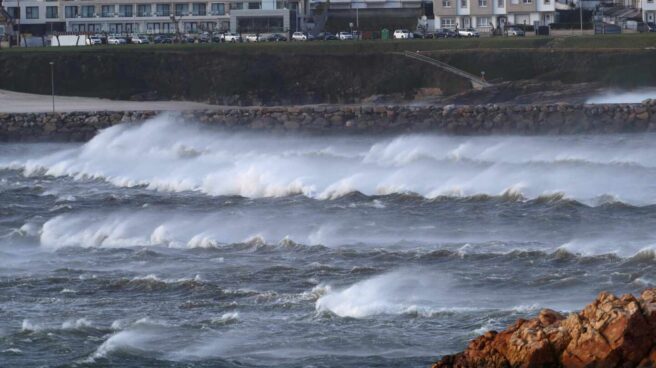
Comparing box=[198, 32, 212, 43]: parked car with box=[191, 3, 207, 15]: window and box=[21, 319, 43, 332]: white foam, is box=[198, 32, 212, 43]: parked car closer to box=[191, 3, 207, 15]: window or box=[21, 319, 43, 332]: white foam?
box=[191, 3, 207, 15]: window

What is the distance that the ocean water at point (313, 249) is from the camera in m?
19.8

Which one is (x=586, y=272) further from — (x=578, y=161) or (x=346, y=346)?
(x=578, y=161)

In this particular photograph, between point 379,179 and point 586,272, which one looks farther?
point 379,179

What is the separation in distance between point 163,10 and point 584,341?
2863 inches

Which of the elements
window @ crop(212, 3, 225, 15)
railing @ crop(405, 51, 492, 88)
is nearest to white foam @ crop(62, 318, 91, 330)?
railing @ crop(405, 51, 492, 88)

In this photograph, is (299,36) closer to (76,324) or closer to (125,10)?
(125,10)

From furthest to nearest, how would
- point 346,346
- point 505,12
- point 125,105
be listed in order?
point 505,12 → point 125,105 → point 346,346

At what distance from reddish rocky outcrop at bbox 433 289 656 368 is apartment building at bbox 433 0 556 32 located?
212 feet

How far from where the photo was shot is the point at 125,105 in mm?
61781

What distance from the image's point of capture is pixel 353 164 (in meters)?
41.2

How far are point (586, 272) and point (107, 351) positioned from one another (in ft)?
26.4

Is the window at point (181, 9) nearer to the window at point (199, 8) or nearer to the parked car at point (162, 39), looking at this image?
the window at point (199, 8)

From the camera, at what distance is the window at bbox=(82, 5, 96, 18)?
86.8 m

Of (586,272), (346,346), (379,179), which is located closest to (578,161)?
(379,179)
